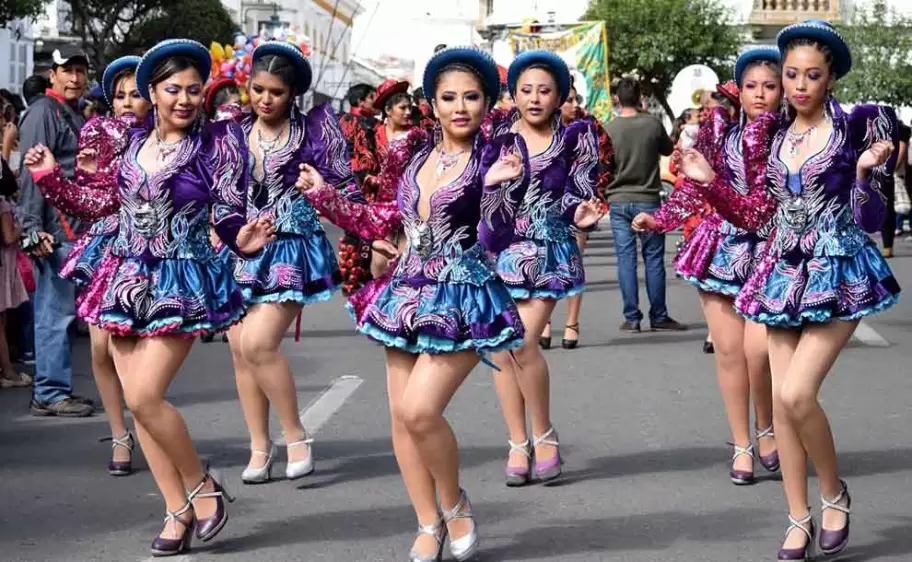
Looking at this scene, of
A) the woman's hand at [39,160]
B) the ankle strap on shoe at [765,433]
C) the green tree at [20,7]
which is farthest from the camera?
the green tree at [20,7]

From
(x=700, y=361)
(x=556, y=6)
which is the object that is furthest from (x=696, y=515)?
(x=556, y=6)

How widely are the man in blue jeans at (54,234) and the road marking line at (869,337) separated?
622 centimetres

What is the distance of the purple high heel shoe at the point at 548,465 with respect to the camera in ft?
28.1

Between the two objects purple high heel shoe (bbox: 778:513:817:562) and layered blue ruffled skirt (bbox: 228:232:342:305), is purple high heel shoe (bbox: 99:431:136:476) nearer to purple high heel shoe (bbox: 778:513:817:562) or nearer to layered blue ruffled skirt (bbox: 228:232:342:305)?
layered blue ruffled skirt (bbox: 228:232:342:305)

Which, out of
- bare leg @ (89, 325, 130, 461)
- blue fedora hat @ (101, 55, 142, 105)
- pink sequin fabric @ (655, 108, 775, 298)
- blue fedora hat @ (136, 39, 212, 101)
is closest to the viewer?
blue fedora hat @ (136, 39, 212, 101)

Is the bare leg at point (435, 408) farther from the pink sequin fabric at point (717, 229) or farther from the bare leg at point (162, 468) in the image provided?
the pink sequin fabric at point (717, 229)

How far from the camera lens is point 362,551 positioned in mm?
7113

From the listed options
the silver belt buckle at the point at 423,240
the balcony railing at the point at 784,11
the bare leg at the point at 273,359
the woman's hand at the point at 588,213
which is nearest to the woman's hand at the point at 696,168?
the silver belt buckle at the point at 423,240

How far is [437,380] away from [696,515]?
1.69 meters

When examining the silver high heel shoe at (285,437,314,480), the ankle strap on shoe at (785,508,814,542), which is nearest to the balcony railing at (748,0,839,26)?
the silver high heel shoe at (285,437,314,480)

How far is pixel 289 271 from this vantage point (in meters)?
8.63

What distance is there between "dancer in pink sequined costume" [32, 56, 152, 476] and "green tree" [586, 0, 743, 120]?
51498 mm

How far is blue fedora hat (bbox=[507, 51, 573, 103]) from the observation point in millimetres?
8938

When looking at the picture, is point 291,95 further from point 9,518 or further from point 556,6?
point 556,6
